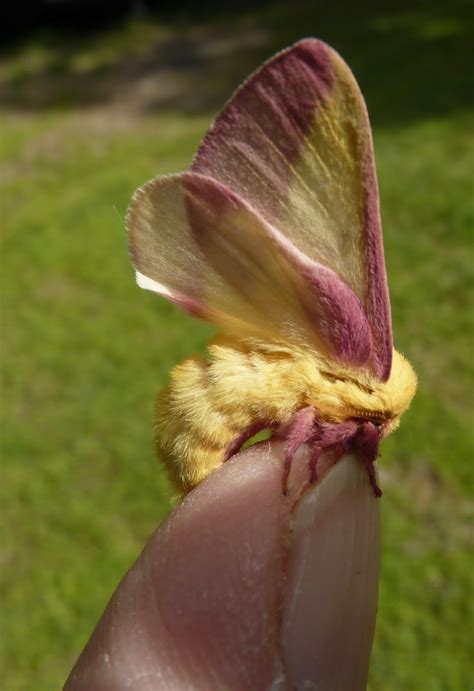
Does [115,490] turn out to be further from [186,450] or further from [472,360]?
[186,450]

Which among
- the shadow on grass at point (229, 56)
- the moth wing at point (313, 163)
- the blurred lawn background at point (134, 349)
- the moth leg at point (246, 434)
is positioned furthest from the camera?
the shadow on grass at point (229, 56)

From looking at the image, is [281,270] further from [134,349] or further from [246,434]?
[134,349]

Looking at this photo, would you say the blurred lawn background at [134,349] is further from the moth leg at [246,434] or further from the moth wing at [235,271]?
the moth wing at [235,271]

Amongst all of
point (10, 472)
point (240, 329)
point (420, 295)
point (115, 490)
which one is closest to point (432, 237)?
point (420, 295)

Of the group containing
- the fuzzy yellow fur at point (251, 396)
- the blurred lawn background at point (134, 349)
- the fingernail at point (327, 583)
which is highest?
the fuzzy yellow fur at point (251, 396)

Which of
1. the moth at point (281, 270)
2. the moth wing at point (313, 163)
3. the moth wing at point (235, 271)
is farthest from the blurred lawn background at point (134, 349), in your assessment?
the moth wing at point (313, 163)
